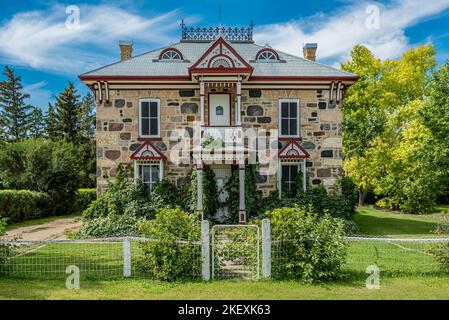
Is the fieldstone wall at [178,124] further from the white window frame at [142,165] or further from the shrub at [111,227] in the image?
the shrub at [111,227]

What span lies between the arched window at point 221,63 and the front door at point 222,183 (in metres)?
4.32

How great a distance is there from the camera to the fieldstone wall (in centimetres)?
1633

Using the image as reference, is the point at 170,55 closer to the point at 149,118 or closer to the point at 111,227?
the point at 149,118

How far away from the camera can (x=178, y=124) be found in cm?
1638

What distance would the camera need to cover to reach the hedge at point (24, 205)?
1845cm

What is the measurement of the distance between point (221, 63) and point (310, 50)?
20.2 ft

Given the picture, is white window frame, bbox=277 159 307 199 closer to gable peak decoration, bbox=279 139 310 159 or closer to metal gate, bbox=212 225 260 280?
gable peak decoration, bbox=279 139 310 159

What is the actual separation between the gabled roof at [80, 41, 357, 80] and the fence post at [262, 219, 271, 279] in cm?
968

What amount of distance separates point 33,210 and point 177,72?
40.2 feet

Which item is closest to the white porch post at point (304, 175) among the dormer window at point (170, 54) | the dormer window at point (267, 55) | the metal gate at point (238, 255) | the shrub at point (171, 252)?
the dormer window at point (267, 55)

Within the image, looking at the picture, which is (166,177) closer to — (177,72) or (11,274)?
(177,72)

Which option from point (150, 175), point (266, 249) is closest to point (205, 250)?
point (266, 249)

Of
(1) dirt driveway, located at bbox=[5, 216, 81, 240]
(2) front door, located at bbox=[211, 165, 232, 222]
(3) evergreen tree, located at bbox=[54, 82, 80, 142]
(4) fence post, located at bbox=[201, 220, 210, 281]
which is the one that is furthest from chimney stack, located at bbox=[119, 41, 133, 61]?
(3) evergreen tree, located at bbox=[54, 82, 80, 142]
